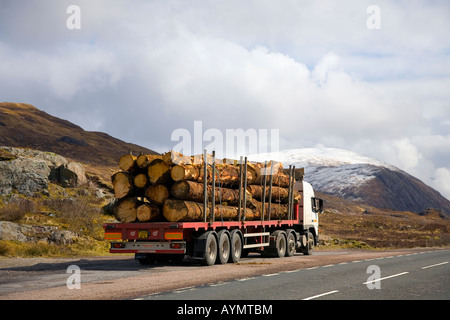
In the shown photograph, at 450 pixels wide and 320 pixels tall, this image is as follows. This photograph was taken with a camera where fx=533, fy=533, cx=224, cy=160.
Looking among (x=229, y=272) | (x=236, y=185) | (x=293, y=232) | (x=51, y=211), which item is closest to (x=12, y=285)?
(x=229, y=272)

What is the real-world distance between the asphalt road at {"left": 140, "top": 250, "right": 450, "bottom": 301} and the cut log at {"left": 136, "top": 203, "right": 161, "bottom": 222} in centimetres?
426

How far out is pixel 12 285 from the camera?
1226 centimetres

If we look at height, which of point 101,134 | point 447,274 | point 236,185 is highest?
point 101,134

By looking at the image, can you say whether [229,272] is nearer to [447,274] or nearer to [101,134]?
[447,274]

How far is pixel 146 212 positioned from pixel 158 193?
2.32 ft

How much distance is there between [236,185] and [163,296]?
411 inches

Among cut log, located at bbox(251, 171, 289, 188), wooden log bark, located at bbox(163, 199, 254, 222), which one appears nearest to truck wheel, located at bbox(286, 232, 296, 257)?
cut log, located at bbox(251, 171, 289, 188)

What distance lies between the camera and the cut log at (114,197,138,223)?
16.9m

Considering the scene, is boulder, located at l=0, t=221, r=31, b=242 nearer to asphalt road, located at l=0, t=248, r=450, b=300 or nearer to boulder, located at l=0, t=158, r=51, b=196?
asphalt road, located at l=0, t=248, r=450, b=300

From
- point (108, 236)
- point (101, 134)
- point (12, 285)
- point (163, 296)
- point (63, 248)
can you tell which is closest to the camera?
point (163, 296)

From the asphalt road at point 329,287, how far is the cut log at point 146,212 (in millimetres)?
4256

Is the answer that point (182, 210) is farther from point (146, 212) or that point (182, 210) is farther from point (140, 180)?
point (140, 180)

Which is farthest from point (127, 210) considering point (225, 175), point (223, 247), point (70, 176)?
point (70, 176)

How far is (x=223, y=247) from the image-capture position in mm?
18516
